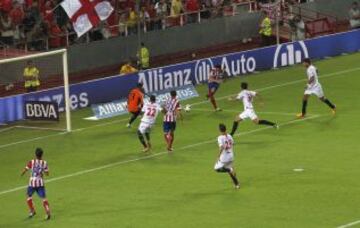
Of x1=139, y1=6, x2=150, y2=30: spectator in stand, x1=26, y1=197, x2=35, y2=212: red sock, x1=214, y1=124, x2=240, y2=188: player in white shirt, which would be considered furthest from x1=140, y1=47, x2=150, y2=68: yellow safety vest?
x1=26, y1=197, x2=35, y2=212: red sock

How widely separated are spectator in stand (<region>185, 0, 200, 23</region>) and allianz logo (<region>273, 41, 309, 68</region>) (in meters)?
6.25

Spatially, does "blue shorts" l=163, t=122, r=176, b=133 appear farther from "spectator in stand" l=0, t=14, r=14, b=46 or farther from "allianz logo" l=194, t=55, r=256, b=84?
"spectator in stand" l=0, t=14, r=14, b=46

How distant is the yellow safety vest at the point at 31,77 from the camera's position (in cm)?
4372

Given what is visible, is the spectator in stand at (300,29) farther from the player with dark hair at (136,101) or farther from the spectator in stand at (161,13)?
the player with dark hair at (136,101)

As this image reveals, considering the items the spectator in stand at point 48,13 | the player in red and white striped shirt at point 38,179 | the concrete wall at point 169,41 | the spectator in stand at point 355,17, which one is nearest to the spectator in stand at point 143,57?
the concrete wall at point 169,41

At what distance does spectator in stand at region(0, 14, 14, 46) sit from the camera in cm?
4797

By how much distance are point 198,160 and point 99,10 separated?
10.7 m

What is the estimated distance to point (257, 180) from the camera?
30.5 m

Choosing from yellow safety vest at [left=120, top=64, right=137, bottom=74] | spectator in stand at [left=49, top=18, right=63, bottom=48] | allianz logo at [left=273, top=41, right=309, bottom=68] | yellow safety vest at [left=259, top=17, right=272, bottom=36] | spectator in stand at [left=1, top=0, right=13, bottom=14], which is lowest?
allianz logo at [left=273, top=41, right=309, bottom=68]

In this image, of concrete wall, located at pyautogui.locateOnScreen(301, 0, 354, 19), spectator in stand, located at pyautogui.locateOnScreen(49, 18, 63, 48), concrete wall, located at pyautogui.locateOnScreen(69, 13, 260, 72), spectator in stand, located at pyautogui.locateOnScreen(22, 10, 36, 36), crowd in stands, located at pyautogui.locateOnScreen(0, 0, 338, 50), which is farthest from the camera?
concrete wall, located at pyautogui.locateOnScreen(301, 0, 354, 19)

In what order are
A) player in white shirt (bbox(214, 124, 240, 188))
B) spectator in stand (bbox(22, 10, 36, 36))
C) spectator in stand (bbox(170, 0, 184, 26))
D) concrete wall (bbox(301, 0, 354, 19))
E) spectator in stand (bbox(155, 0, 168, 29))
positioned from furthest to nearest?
concrete wall (bbox(301, 0, 354, 19)) → spectator in stand (bbox(170, 0, 184, 26)) → spectator in stand (bbox(155, 0, 168, 29)) → spectator in stand (bbox(22, 10, 36, 36)) → player in white shirt (bbox(214, 124, 240, 188))

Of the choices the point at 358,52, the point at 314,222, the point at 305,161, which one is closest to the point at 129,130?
the point at 305,161

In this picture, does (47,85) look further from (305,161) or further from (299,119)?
(305,161)

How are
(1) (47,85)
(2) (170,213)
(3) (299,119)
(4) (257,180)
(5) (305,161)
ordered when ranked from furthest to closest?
(1) (47,85)
(3) (299,119)
(5) (305,161)
(4) (257,180)
(2) (170,213)
